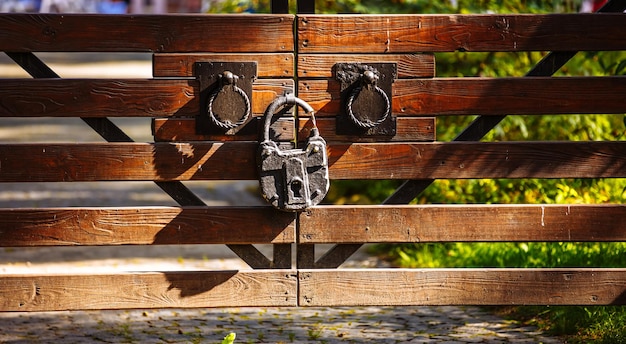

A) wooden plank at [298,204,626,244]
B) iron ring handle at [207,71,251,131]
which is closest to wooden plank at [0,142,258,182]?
iron ring handle at [207,71,251,131]

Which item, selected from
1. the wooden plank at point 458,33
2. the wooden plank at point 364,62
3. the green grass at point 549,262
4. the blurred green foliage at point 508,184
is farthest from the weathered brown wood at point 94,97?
the blurred green foliage at point 508,184

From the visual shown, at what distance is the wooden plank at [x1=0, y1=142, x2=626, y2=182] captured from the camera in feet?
13.9

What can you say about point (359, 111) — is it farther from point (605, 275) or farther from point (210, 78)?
point (605, 275)

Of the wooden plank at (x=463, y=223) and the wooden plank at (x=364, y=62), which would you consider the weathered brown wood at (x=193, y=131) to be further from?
the wooden plank at (x=463, y=223)

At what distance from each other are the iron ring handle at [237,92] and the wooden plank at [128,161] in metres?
0.10

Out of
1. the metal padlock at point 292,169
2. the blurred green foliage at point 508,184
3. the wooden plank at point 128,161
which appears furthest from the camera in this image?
the blurred green foliage at point 508,184

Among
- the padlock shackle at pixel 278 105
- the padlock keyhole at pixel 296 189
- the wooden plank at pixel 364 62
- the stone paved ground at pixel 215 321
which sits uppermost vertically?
the wooden plank at pixel 364 62

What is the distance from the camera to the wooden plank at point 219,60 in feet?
13.9

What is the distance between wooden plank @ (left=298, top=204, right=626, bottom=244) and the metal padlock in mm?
200

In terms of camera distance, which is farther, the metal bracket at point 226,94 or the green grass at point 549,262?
the green grass at point 549,262

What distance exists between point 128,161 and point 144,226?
309mm

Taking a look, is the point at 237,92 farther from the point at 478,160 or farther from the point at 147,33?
the point at 478,160

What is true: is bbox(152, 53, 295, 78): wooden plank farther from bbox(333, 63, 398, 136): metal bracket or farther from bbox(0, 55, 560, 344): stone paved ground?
bbox(0, 55, 560, 344): stone paved ground

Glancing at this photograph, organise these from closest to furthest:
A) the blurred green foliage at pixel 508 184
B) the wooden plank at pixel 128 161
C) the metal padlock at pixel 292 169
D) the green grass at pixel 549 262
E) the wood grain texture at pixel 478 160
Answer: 1. the metal padlock at pixel 292 169
2. the wooden plank at pixel 128 161
3. the wood grain texture at pixel 478 160
4. the green grass at pixel 549 262
5. the blurred green foliage at pixel 508 184
